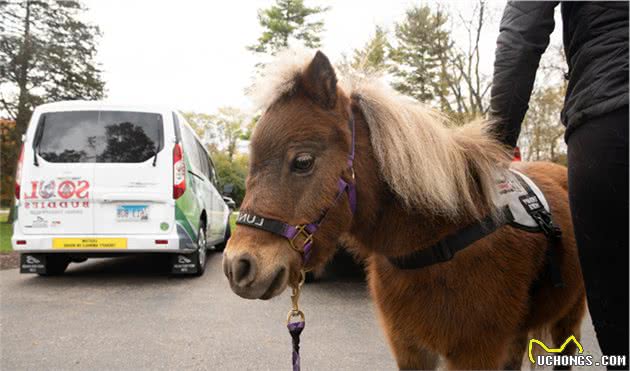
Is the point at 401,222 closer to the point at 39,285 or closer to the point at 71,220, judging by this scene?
the point at 71,220

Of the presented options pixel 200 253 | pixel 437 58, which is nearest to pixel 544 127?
pixel 437 58

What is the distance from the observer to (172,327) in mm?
4047

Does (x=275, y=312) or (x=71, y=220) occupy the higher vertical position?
(x=71, y=220)

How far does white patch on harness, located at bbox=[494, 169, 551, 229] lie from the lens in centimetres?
184

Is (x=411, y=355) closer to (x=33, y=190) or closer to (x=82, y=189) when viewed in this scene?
(x=82, y=189)

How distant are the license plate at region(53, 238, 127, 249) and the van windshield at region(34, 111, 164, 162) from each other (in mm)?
1120

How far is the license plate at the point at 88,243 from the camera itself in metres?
5.60

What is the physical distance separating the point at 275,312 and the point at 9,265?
5911 millimetres

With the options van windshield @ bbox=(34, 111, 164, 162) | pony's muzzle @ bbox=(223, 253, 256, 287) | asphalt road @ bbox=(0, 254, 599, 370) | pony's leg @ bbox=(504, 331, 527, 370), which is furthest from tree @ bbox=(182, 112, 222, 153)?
pony's muzzle @ bbox=(223, 253, 256, 287)

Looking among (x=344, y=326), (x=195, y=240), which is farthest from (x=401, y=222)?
(x=195, y=240)

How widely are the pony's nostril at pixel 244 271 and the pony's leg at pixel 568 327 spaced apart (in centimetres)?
233

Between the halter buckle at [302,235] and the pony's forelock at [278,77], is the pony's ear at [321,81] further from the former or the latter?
the halter buckle at [302,235]

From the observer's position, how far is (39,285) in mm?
5758

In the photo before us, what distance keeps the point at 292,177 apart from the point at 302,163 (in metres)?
0.07
